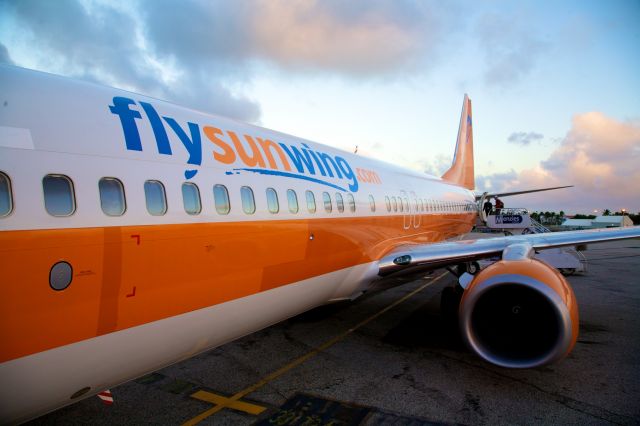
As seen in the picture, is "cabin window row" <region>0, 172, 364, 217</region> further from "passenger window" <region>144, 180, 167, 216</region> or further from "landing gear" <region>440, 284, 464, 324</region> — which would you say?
"landing gear" <region>440, 284, 464, 324</region>

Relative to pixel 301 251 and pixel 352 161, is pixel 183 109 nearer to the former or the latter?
pixel 301 251

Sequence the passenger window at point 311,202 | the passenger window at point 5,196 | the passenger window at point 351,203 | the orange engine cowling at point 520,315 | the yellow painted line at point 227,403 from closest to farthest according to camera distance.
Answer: the passenger window at point 5,196, the yellow painted line at point 227,403, the orange engine cowling at point 520,315, the passenger window at point 311,202, the passenger window at point 351,203

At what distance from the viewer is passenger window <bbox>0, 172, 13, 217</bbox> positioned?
2.69 meters

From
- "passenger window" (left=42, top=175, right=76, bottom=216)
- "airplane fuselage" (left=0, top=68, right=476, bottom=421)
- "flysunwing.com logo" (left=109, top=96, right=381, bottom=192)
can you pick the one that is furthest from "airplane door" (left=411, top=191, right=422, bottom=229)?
"passenger window" (left=42, top=175, right=76, bottom=216)

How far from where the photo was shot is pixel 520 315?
6.10 m

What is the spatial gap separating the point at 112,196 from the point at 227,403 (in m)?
3.11

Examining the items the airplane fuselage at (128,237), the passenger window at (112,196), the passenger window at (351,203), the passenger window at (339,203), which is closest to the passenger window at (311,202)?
the airplane fuselage at (128,237)

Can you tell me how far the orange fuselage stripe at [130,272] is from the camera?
8.95 ft

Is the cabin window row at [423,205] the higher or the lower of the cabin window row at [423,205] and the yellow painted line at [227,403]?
the higher

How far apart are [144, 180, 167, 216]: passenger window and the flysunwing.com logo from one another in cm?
36

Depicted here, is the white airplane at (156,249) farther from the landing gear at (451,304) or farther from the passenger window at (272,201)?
the landing gear at (451,304)

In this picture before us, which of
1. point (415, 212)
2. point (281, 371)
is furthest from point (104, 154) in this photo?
point (415, 212)

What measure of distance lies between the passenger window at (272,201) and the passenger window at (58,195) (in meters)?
2.46

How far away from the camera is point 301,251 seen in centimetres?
564
